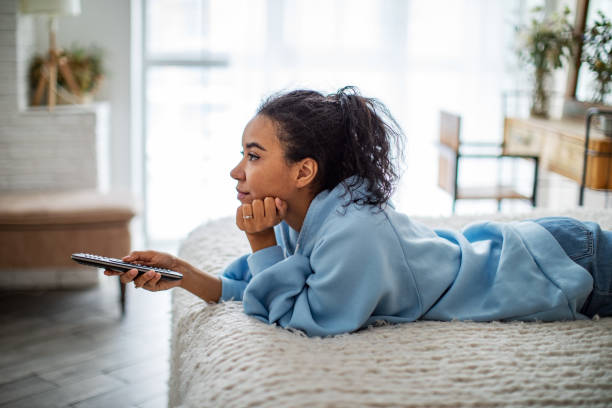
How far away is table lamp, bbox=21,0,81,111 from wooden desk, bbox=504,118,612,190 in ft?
8.42

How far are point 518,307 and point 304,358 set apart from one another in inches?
19.2

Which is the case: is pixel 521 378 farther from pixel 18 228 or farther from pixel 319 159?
pixel 18 228

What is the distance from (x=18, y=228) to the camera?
2.86 m

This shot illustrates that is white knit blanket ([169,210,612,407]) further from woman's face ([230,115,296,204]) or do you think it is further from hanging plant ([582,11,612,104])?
hanging plant ([582,11,612,104])

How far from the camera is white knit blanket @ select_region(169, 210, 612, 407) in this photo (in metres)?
0.96

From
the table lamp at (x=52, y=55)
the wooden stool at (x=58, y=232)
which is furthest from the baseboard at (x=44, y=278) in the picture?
the table lamp at (x=52, y=55)

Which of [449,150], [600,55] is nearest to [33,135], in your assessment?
[449,150]

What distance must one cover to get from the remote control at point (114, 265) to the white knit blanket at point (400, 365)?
0.42 feet

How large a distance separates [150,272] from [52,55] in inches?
105

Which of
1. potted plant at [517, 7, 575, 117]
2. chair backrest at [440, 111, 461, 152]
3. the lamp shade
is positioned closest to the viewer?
the lamp shade

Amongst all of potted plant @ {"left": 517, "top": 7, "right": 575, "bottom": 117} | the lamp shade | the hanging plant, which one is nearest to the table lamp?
the lamp shade

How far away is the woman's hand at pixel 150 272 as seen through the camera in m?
1.24

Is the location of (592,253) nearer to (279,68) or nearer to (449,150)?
(449,150)

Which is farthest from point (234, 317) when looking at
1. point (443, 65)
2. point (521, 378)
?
point (443, 65)
